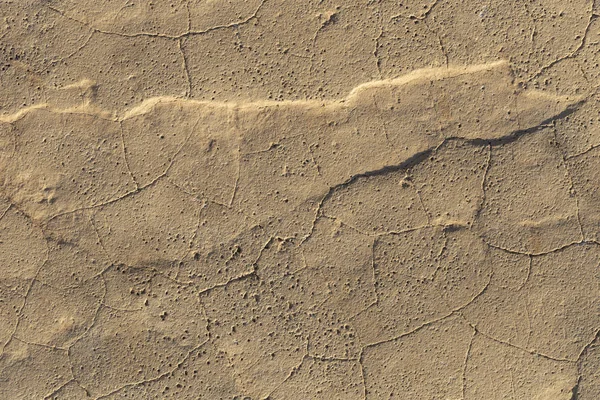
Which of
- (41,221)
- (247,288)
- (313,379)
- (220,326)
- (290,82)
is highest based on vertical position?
(290,82)

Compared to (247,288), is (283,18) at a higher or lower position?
higher

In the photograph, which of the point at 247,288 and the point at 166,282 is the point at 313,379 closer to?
the point at 247,288

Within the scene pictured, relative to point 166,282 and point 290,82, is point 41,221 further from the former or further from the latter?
point 290,82

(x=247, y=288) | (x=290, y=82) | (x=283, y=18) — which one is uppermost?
(x=283, y=18)

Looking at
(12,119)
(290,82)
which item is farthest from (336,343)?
(12,119)

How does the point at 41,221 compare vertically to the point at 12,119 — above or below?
below

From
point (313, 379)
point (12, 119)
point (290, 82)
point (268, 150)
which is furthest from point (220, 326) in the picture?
point (12, 119)
